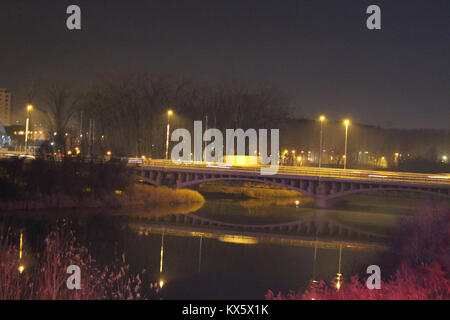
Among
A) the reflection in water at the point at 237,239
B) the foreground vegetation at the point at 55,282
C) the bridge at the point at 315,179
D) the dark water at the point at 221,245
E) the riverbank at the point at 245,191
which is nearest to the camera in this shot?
the foreground vegetation at the point at 55,282

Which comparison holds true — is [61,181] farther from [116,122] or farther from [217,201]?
[116,122]

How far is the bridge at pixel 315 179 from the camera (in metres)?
39.6

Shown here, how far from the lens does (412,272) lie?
1662cm

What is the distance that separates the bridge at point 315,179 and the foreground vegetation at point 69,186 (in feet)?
10.5

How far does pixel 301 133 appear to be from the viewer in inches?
3403

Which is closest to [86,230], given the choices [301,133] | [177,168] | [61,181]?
[61,181]

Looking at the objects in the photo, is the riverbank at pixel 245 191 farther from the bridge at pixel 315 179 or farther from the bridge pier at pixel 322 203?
the bridge pier at pixel 322 203

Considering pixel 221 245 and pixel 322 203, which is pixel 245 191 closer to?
pixel 322 203

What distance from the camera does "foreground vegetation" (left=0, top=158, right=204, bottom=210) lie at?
3628 centimetres

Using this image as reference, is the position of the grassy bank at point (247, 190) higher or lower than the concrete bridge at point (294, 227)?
higher

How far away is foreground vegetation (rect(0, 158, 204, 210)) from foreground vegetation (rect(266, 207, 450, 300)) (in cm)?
2249

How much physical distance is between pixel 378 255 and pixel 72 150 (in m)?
28.0

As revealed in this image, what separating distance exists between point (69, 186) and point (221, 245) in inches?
665

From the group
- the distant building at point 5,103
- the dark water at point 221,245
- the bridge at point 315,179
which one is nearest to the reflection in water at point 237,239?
the dark water at point 221,245
